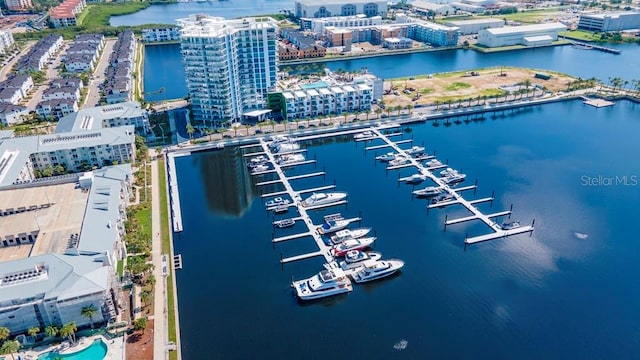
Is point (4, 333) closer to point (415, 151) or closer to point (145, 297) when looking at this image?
point (145, 297)

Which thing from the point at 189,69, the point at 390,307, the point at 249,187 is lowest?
the point at 390,307

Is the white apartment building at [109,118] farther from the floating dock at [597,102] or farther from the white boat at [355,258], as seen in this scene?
the floating dock at [597,102]

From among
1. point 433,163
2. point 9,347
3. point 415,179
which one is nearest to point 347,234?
point 415,179

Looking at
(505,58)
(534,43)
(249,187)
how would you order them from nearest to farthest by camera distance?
(249,187) → (505,58) → (534,43)

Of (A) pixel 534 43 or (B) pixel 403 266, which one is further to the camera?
(A) pixel 534 43

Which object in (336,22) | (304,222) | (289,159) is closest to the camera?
(304,222)

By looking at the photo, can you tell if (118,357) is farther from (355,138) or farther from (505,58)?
(505,58)

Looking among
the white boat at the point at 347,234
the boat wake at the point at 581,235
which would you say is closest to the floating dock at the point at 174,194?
the white boat at the point at 347,234

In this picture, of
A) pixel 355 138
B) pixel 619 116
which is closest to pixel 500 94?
pixel 619 116
